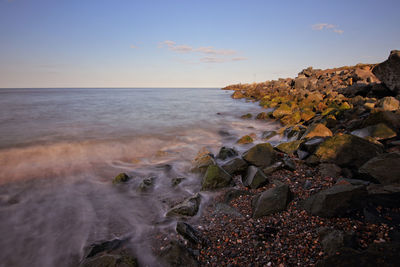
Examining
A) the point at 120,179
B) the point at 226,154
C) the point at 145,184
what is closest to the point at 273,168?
the point at 226,154

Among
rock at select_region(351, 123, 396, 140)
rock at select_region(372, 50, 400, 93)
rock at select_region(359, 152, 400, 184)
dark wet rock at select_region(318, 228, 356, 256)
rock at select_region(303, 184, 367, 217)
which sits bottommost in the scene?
dark wet rock at select_region(318, 228, 356, 256)

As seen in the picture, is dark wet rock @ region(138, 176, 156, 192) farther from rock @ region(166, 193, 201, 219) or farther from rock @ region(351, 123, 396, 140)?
rock @ region(351, 123, 396, 140)

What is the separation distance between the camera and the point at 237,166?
15.9ft

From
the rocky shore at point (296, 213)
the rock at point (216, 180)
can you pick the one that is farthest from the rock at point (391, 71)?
the rock at point (216, 180)

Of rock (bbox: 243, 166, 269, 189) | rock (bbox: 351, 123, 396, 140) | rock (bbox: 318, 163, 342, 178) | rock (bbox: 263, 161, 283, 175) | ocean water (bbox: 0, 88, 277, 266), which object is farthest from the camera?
rock (bbox: 351, 123, 396, 140)

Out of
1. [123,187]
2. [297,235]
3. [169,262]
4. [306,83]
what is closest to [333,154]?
[297,235]

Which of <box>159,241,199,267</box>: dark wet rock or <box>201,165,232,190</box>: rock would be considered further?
<box>201,165,232,190</box>: rock

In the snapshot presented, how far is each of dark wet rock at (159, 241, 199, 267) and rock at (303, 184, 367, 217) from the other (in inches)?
67.9

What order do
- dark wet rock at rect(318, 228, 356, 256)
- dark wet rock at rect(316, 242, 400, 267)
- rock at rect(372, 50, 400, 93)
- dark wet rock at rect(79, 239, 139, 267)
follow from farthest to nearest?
rock at rect(372, 50, 400, 93) → dark wet rock at rect(79, 239, 139, 267) → dark wet rock at rect(318, 228, 356, 256) → dark wet rock at rect(316, 242, 400, 267)

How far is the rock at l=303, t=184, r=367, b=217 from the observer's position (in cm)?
245

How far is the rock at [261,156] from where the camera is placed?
15.9ft

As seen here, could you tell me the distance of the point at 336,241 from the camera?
199 cm

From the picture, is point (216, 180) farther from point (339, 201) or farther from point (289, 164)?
point (339, 201)

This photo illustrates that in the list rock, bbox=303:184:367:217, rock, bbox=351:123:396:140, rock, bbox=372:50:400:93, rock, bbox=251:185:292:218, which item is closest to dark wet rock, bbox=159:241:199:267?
rock, bbox=251:185:292:218
